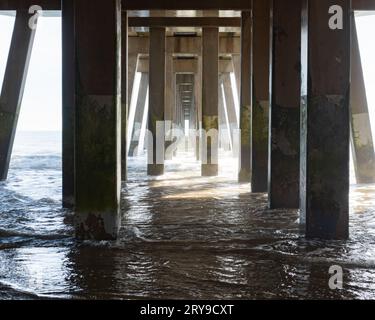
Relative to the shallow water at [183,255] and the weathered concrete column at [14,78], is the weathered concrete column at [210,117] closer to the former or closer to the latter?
the weathered concrete column at [14,78]

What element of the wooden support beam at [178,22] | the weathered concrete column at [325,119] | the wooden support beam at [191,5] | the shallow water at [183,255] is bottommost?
the shallow water at [183,255]

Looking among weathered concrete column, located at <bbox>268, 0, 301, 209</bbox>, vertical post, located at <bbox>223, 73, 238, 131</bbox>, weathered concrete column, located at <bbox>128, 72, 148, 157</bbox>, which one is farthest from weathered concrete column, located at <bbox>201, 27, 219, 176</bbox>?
vertical post, located at <bbox>223, 73, 238, 131</bbox>

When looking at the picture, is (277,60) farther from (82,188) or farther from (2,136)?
(2,136)

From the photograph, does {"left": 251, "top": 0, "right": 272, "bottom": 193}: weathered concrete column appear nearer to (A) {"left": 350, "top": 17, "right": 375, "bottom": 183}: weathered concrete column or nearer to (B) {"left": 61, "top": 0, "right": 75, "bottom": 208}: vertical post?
(A) {"left": 350, "top": 17, "right": 375, "bottom": 183}: weathered concrete column

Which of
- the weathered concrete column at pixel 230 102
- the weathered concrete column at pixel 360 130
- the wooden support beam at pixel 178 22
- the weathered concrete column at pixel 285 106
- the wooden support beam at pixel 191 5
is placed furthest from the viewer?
the weathered concrete column at pixel 230 102

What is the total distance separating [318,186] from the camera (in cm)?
→ 495

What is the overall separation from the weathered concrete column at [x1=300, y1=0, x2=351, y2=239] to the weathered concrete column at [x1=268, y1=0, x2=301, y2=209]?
169 centimetres

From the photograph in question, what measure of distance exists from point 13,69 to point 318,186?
782cm

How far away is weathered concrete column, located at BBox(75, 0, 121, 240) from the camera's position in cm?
481

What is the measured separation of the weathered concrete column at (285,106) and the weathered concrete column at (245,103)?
11.2 ft

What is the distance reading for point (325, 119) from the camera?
4.90 metres

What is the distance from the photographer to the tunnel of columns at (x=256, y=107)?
484 cm

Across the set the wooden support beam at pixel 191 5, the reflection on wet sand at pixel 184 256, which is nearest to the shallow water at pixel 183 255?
the reflection on wet sand at pixel 184 256
